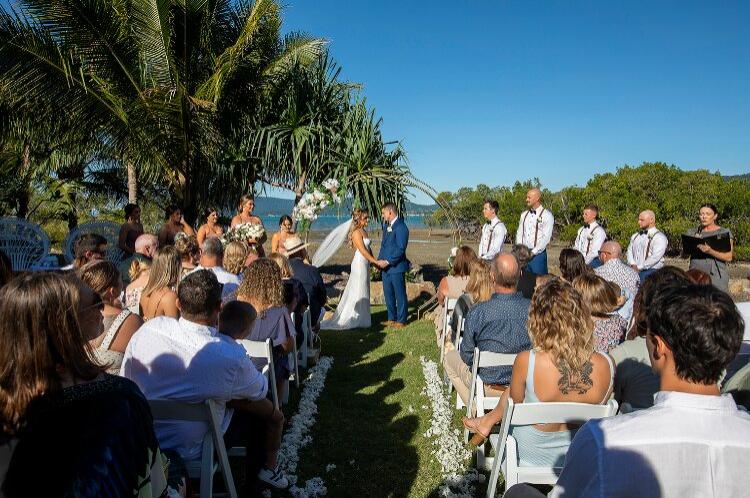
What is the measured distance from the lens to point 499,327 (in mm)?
3994

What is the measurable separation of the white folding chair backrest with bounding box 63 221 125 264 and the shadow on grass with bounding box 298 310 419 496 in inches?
185

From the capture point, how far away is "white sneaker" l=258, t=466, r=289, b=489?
3.50 m

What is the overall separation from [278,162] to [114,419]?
440 inches

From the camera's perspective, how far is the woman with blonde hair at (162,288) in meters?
4.00

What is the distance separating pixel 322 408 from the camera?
5.17 metres

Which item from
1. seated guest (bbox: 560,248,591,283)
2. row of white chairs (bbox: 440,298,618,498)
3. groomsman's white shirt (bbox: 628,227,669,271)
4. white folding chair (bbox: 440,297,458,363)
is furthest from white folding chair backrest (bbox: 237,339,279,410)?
groomsman's white shirt (bbox: 628,227,669,271)

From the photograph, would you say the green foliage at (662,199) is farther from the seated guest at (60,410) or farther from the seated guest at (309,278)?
the seated guest at (60,410)

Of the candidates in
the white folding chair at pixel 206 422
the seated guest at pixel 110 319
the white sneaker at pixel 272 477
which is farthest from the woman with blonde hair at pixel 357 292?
the white folding chair at pixel 206 422

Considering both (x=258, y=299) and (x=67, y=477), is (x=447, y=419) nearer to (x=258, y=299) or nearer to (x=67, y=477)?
(x=258, y=299)

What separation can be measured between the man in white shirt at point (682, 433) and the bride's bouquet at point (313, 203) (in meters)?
8.10

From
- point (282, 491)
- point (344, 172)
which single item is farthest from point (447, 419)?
point (344, 172)

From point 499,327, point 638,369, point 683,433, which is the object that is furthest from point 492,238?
point 683,433

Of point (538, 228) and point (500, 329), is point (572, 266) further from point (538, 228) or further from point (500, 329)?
point (538, 228)

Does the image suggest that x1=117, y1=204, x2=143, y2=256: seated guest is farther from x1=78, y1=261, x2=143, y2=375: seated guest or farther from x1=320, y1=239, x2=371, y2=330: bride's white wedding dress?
x1=78, y1=261, x2=143, y2=375: seated guest
